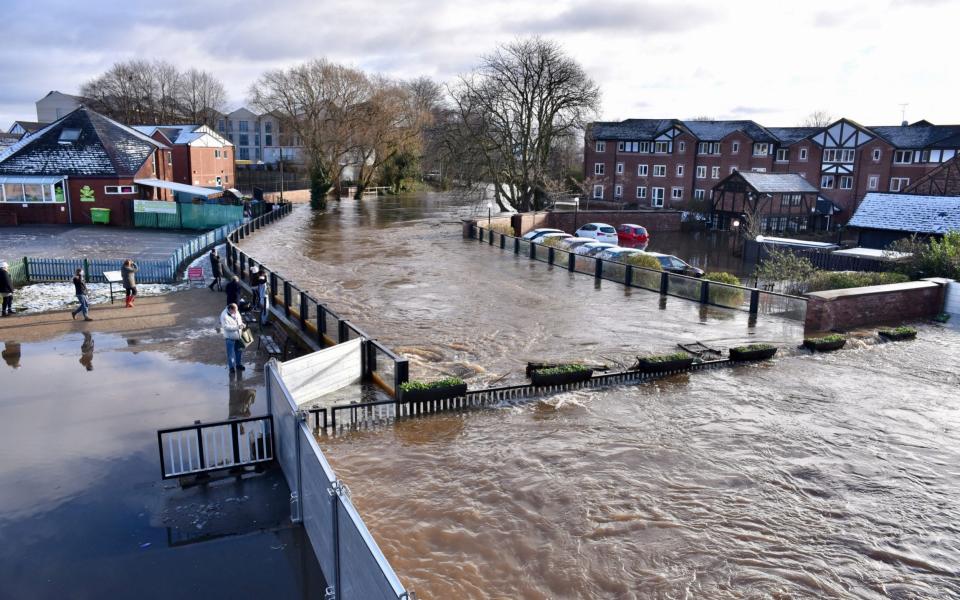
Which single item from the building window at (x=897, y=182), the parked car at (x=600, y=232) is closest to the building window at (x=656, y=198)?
the building window at (x=897, y=182)

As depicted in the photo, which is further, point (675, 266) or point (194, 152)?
point (194, 152)

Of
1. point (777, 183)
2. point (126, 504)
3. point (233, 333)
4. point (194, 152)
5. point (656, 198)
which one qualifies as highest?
point (194, 152)

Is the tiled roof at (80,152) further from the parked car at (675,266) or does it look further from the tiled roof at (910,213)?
the tiled roof at (910,213)

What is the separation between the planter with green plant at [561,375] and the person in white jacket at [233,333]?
19.3ft

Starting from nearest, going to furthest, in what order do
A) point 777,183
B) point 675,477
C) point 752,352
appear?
point 675,477 → point 752,352 → point 777,183

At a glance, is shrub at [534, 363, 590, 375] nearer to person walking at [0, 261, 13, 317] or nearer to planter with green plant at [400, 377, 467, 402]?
planter with green plant at [400, 377, 467, 402]

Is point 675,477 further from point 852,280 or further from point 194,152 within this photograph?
point 194,152

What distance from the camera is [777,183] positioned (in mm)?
50969

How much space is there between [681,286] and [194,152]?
43.3m

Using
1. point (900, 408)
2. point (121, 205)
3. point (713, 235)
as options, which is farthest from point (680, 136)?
point (900, 408)

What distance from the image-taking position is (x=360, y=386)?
12.9 metres

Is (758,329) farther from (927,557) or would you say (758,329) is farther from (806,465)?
(927,557)

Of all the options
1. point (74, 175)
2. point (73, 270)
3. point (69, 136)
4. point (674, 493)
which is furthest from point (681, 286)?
point (69, 136)

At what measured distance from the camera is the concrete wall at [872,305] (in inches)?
720
